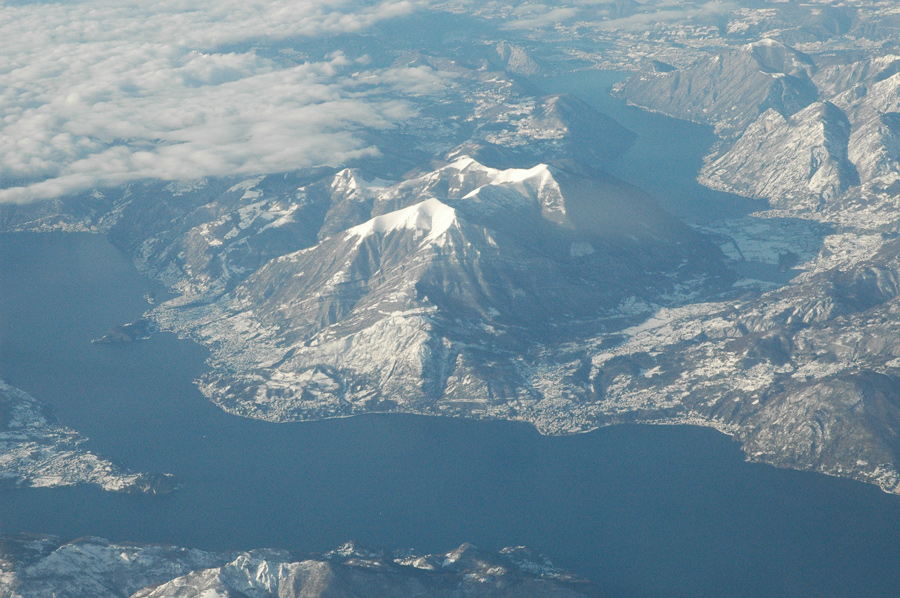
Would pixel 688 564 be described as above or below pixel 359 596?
below

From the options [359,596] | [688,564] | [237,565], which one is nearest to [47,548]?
[237,565]

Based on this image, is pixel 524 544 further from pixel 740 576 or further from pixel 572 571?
pixel 740 576

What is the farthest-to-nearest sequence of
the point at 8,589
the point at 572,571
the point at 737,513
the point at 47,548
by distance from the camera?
1. the point at 737,513
2. the point at 572,571
3. the point at 47,548
4. the point at 8,589

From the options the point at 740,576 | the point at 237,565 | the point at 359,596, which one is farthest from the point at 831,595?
the point at 237,565

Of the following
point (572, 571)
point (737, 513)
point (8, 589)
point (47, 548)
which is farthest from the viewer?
point (737, 513)

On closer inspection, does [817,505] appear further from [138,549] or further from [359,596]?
[138,549]

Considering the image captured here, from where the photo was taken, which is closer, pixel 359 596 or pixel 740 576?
pixel 359 596
